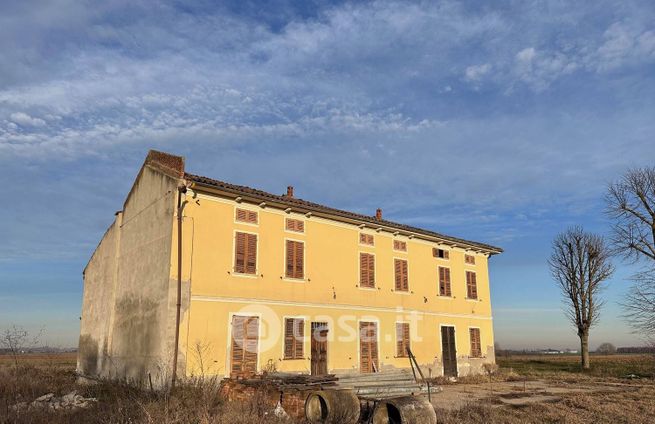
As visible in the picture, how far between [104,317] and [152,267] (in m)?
6.07

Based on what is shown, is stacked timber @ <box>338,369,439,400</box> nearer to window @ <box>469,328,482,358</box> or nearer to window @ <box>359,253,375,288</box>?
window @ <box>359,253,375,288</box>

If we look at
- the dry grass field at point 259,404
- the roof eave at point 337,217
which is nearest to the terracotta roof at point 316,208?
the roof eave at point 337,217

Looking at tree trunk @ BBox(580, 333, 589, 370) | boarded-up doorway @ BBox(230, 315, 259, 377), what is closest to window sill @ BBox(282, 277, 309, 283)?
boarded-up doorway @ BBox(230, 315, 259, 377)

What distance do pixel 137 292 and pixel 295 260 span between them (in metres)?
5.83

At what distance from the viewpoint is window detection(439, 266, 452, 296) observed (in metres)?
25.1

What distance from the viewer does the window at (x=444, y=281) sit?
25.1 m

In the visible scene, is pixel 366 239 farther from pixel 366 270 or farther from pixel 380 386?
pixel 380 386

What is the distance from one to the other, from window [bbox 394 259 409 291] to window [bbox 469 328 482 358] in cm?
571

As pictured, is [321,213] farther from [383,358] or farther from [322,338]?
[383,358]

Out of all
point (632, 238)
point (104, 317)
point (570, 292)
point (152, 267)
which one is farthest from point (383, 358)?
point (570, 292)

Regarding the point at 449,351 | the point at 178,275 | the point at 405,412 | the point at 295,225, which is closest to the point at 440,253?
the point at 449,351

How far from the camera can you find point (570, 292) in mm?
35000

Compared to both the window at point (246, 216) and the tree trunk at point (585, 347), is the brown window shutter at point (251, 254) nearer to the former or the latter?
the window at point (246, 216)

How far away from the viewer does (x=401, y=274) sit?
910 inches
